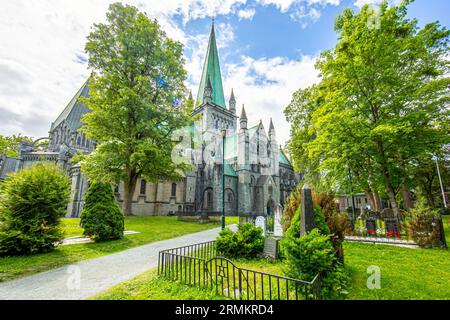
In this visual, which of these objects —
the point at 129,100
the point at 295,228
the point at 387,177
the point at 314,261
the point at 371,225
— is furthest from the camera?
the point at 129,100

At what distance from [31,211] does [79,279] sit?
4.45 meters

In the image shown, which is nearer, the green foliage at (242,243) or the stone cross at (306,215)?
the stone cross at (306,215)

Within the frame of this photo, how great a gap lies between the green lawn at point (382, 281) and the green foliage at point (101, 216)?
5.50m

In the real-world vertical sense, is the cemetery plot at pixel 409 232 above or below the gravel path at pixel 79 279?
above

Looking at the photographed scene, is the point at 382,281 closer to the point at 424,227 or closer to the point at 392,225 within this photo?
the point at 424,227

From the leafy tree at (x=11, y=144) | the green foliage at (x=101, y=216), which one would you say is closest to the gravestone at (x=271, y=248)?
the green foliage at (x=101, y=216)

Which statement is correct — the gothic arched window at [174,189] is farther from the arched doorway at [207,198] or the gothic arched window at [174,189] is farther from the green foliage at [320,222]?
the green foliage at [320,222]

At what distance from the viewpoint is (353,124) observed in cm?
1229

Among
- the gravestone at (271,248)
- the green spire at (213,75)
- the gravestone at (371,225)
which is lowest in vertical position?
the gravestone at (271,248)

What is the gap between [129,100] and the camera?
53.4ft

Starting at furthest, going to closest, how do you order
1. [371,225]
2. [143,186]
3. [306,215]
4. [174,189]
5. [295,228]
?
[174,189] < [143,186] < [371,225] < [295,228] < [306,215]

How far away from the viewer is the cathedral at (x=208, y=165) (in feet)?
92.8

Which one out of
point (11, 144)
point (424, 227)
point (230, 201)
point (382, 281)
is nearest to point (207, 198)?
point (230, 201)
